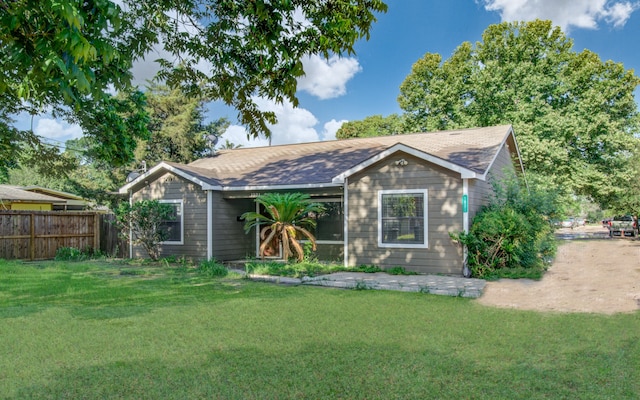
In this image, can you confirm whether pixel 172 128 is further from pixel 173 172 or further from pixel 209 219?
pixel 209 219

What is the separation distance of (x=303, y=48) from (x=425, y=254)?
25.0ft

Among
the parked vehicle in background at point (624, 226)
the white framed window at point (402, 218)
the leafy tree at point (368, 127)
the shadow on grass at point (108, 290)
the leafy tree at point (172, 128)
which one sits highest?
the leafy tree at point (368, 127)

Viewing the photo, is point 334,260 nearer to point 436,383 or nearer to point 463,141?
point 463,141

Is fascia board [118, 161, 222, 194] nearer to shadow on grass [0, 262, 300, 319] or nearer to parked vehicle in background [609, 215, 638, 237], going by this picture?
shadow on grass [0, 262, 300, 319]

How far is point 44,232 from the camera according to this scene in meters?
15.3

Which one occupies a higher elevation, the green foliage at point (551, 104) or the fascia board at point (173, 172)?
the green foliage at point (551, 104)

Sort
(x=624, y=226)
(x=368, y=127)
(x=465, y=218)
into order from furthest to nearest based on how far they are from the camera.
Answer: (x=368, y=127)
(x=624, y=226)
(x=465, y=218)

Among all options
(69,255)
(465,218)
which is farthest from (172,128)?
(465,218)

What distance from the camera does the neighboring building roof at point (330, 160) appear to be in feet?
37.8

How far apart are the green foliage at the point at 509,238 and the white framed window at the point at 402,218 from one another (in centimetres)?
90

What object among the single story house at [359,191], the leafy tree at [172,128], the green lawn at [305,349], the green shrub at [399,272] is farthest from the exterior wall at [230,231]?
Answer: the leafy tree at [172,128]

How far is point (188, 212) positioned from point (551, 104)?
20.2 metres

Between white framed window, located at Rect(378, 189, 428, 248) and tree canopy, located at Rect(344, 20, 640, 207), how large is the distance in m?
12.2

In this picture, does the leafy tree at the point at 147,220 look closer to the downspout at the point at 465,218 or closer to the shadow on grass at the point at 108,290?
the shadow on grass at the point at 108,290
